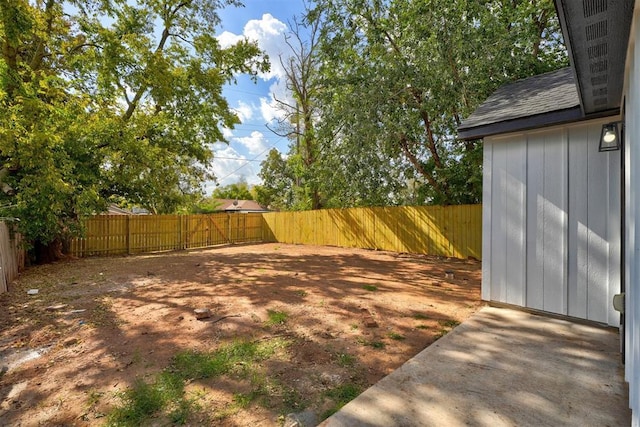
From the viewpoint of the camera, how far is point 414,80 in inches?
329

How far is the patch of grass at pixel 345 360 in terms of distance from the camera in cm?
260

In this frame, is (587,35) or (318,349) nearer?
(587,35)

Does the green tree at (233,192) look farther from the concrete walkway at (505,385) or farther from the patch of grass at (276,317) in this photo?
the concrete walkway at (505,385)

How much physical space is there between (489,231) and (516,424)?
8.99 ft

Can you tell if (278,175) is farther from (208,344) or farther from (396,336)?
(396,336)

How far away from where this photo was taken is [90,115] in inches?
364

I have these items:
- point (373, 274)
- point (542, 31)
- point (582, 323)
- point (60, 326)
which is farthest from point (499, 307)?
point (542, 31)

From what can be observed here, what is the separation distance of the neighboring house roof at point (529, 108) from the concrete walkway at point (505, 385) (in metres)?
2.41

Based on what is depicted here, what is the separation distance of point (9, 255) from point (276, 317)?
623 cm

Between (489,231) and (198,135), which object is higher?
(198,135)

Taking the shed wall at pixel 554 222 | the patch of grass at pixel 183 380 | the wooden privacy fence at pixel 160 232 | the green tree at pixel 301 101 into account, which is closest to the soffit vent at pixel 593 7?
the shed wall at pixel 554 222

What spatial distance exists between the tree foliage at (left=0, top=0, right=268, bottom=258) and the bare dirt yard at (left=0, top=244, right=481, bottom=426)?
9.89 ft

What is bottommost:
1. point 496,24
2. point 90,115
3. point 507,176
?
point 507,176

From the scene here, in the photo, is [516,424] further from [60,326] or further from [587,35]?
[60,326]
